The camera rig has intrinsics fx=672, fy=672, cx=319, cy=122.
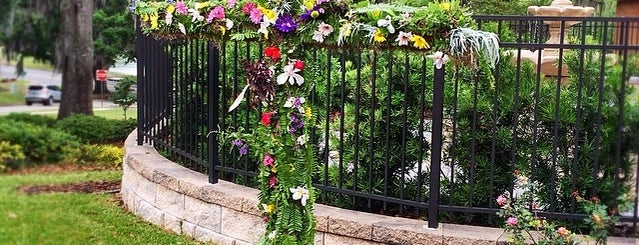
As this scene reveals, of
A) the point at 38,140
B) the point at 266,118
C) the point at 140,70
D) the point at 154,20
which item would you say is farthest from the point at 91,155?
the point at 140,70

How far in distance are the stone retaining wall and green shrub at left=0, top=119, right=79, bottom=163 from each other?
3060 millimetres

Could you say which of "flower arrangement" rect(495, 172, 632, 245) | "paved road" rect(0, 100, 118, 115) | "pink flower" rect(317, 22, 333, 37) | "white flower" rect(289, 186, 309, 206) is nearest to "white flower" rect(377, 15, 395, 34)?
"pink flower" rect(317, 22, 333, 37)

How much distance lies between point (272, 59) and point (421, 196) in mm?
1961

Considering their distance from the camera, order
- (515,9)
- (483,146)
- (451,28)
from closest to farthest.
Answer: (451,28) → (483,146) → (515,9)

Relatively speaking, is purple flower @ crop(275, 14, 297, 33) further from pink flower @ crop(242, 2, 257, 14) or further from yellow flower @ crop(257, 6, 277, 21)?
pink flower @ crop(242, 2, 257, 14)

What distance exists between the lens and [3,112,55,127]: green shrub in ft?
Answer: 4.26

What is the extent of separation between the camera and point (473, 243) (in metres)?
4.10

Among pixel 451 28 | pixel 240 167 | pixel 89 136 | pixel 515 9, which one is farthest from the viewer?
pixel 515 9

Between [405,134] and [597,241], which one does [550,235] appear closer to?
[597,241]

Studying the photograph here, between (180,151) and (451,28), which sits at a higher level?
(451,28)

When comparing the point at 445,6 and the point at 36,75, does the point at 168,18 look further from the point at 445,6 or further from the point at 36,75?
the point at 36,75

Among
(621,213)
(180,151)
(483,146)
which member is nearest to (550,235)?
(621,213)

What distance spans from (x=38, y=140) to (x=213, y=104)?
4.06 meters

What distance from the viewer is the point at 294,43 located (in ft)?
11.0
